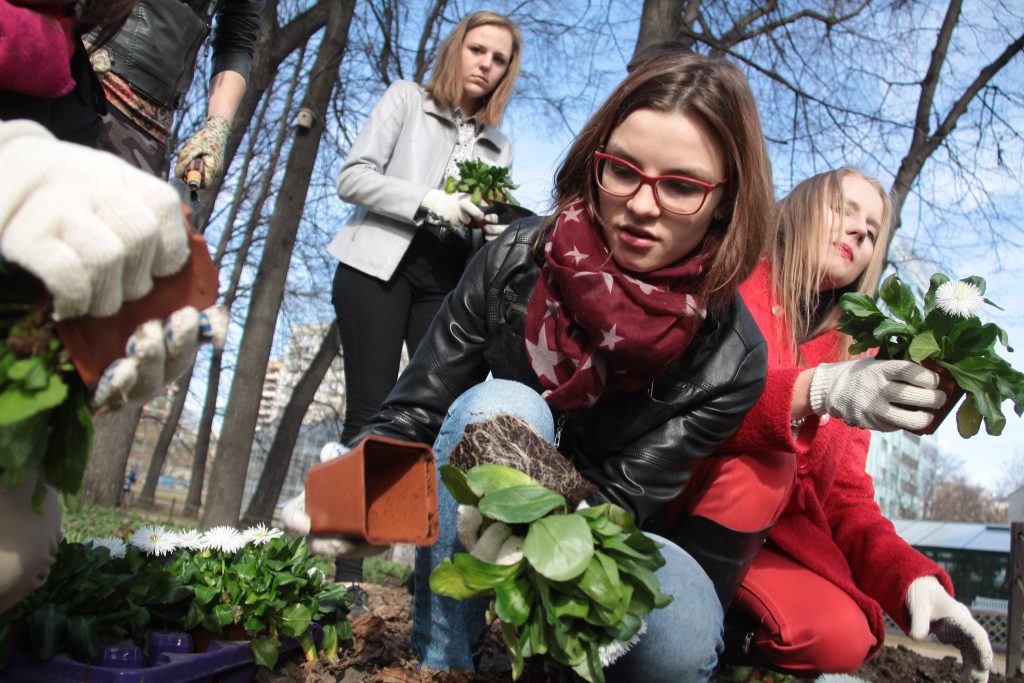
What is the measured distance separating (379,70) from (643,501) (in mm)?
9658

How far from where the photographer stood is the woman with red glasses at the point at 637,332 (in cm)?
186

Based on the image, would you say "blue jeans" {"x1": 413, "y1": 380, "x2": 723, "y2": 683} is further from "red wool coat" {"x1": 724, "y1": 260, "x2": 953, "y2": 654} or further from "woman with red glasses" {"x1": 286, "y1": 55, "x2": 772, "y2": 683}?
"red wool coat" {"x1": 724, "y1": 260, "x2": 953, "y2": 654}

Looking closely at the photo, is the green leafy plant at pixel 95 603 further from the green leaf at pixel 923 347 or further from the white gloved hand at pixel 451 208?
the green leaf at pixel 923 347

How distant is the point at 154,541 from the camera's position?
2166mm

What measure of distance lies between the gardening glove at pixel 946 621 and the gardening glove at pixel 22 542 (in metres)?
2.08

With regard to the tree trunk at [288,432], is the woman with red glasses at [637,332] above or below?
above

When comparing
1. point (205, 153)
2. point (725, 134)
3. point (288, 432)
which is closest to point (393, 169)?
point (205, 153)

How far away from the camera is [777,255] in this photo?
2.63m

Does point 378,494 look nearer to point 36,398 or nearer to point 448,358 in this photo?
point 448,358

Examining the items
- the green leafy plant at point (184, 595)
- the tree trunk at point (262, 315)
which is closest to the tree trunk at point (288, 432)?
the tree trunk at point (262, 315)

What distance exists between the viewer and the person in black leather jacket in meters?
2.16

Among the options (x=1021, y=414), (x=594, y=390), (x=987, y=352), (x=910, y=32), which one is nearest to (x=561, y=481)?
(x=594, y=390)

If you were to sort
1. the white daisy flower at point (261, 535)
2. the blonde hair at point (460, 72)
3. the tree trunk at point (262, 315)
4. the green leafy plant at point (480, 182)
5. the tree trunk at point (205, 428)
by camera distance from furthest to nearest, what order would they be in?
the tree trunk at point (205, 428), the tree trunk at point (262, 315), the blonde hair at point (460, 72), the green leafy plant at point (480, 182), the white daisy flower at point (261, 535)

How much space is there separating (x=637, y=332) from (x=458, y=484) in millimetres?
539
